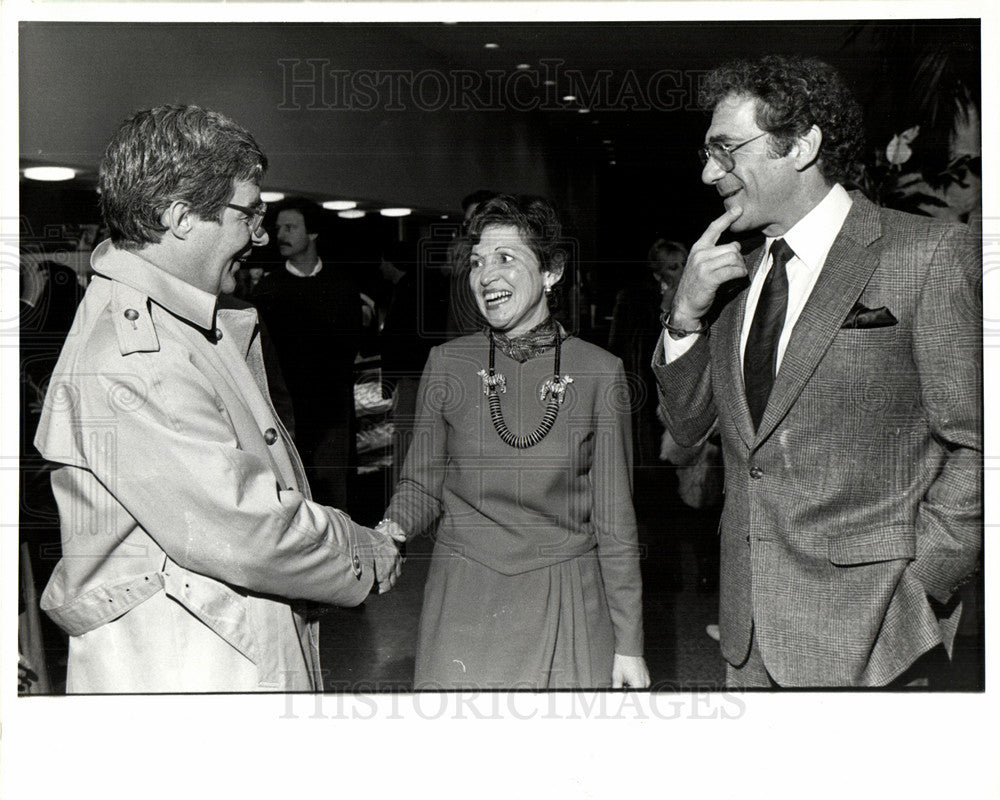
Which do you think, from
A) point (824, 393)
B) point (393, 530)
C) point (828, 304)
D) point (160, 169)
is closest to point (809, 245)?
point (828, 304)

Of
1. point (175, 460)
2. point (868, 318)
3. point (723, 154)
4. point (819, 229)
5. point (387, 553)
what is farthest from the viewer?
point (387, 553)

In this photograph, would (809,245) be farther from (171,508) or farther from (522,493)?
(171,508)

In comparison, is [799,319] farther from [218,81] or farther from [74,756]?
[74,756]

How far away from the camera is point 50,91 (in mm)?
3029

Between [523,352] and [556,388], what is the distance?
0.15m

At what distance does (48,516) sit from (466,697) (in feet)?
4.66

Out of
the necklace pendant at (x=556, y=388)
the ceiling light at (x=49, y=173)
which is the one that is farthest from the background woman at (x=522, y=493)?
the ceiling light at (x=49, y=173)

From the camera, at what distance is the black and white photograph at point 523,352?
2.81 m

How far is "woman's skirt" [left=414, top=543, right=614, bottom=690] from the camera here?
289cm

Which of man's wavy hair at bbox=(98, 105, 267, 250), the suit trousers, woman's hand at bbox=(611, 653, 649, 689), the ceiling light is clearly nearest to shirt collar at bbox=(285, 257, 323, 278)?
man's wavy hair at bbox=(98, 105, 267, 250)

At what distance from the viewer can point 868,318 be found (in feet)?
8.45

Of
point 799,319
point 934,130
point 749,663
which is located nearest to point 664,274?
point 799,319

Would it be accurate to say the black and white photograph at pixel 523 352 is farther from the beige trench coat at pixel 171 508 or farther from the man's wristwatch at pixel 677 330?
the beige trench coat at pixel 171 508

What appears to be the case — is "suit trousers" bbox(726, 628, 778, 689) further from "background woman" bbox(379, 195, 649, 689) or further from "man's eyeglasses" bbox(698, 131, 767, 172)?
"man's eyeglasses" bbox(698, 131, 767, 172)
